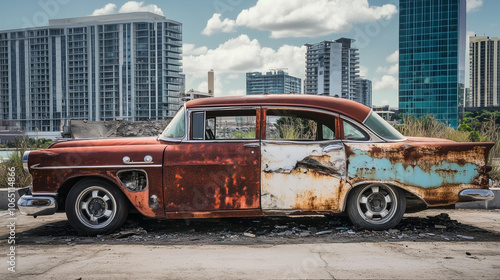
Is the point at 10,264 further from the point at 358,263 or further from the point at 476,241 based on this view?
the point at 476,241

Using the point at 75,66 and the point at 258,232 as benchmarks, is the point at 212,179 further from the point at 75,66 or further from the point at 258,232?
the point at 75,66

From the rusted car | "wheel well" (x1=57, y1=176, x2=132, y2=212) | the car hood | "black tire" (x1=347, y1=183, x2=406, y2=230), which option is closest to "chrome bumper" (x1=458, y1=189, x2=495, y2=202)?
the rusted car

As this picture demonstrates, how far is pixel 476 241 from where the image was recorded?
5641 millimetres

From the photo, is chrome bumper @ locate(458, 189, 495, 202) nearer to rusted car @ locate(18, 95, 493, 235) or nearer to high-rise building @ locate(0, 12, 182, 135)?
rusted car @ locate(18, 95, 493, 235)

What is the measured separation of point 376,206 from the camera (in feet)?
20.0

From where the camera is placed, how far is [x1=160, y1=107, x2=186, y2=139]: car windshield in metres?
6.24

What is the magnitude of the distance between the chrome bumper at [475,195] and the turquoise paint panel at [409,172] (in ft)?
Result: 0.43

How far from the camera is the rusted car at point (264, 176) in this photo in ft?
19.5

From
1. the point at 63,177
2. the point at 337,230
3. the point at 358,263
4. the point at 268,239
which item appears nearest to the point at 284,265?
the point at 358,263

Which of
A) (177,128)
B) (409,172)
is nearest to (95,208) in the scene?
(177,128)

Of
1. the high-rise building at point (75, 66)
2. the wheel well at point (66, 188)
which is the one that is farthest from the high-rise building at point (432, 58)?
the wheel well at point (66, 188)

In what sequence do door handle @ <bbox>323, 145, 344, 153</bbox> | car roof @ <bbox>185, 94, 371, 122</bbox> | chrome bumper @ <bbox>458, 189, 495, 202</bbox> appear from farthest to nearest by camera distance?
1. car roof @ <bbox>185, 94, 371, 122</bbox>
2. door handle @ <bbox>323, 145, 344, 153</bbox>
3. chrome bumper @ <bbox>458, 189, 495, 202</bbox>

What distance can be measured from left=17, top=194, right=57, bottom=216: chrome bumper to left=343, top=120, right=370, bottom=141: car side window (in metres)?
3.85

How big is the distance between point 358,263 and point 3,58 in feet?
644
